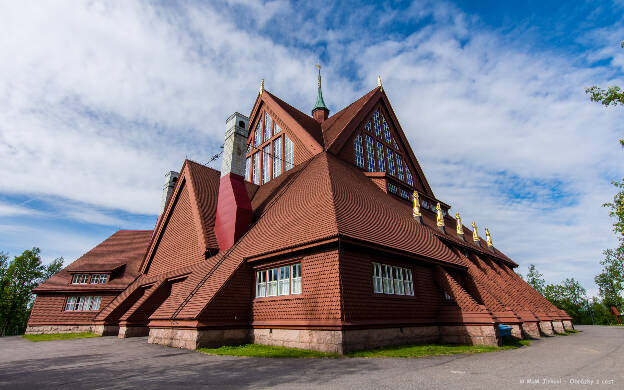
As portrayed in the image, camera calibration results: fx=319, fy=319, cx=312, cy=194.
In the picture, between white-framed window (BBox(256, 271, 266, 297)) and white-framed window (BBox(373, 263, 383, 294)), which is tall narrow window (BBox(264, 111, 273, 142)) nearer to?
white-framed window (BBox(256, 271, 266, 297))

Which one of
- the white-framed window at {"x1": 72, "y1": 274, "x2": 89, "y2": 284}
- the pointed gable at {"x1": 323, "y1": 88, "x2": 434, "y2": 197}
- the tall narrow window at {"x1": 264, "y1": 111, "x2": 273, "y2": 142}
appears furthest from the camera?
the tall narrow window at {"x1": 264, "y1": 111, "x2": 273, "y2": 142}

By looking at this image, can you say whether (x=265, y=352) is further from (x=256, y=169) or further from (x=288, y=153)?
(x=256, y=169)

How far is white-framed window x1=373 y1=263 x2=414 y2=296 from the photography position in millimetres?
12977

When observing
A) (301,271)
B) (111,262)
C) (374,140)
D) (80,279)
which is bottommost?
(301,271)

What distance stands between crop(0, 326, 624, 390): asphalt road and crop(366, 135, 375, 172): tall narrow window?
1753cm

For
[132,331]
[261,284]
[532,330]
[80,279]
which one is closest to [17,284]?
[80,279]

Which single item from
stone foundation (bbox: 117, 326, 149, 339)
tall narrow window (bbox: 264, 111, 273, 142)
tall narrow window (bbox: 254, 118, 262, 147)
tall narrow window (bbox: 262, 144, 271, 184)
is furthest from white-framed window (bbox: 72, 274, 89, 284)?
tall narrow window (bbox: 264, 111, 273, 142)

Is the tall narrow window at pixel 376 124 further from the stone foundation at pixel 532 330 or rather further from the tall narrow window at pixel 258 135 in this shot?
the stone foundation at pixel 532 330

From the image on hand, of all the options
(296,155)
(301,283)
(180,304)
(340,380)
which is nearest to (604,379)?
(340,380)

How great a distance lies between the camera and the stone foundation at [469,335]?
12703mm

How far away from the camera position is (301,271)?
12.6 meters

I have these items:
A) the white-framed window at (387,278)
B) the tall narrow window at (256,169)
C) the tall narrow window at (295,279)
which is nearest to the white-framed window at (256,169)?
the tall narrow window at (256,169)

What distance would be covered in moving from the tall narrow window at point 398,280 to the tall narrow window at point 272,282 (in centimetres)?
515

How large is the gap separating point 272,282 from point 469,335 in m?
8.63
